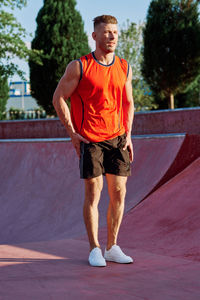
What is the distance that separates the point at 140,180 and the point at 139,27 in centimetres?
3228

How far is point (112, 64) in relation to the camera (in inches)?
173

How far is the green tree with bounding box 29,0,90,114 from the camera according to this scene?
2653 centimetres

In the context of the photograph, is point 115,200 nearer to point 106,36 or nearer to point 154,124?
point 106,36

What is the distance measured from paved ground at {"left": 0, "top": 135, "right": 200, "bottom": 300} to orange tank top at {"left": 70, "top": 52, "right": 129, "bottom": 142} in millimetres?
1256

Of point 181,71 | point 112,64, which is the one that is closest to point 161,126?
point 112,64

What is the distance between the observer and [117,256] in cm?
448

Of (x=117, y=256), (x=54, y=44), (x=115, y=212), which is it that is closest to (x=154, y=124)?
(x=115, y=212)

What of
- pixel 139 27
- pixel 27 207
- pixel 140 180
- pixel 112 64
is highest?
pixel 139 27

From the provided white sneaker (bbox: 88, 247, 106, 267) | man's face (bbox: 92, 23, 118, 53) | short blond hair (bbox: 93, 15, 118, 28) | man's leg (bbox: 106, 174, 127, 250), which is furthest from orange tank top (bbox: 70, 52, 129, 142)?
white sneaker (bbox: 88, 247, 106, 267)

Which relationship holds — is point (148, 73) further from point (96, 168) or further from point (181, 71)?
point (96, 168)

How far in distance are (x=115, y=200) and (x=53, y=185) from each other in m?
6.12

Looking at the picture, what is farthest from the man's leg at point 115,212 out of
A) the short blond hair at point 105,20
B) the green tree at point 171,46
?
the green tree at point 171,46

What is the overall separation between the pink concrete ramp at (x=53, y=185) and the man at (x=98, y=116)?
3.31 meters

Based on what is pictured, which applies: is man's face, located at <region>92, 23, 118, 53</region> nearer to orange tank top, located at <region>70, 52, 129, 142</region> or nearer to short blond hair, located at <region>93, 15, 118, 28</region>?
short blond hair, located at <region>93, 15, 118, 28</region>
